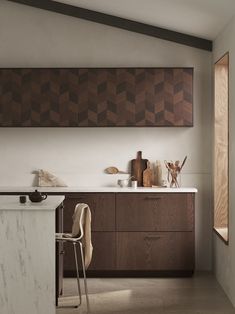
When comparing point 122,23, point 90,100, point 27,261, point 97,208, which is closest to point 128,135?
point 90,100

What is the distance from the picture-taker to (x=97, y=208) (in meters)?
6.46

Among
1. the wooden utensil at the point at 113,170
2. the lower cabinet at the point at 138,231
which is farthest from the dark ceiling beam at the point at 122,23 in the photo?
the lower cabinet at the point at 138,231

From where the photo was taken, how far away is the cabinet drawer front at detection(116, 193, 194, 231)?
6.46m

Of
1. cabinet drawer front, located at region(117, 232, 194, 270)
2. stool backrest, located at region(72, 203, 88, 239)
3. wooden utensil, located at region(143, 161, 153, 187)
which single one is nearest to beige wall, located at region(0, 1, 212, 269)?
wooden utensil, located at region(143, 161, 153, 187)

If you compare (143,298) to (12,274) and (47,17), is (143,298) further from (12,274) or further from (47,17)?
(47,17)

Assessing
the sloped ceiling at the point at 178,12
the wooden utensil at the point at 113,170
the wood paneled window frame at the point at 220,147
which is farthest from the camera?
the wooden utensil at the point at 113,170

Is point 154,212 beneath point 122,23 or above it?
beneath

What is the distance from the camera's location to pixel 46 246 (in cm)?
462

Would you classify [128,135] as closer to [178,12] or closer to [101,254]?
[101,254]

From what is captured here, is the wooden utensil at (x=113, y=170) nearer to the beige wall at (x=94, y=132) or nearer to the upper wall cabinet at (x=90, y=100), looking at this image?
the beige wall at (x=94, y=132)

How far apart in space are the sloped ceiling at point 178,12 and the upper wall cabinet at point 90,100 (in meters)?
0.62

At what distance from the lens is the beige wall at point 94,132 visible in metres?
6.88

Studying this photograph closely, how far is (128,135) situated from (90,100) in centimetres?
Result: 67

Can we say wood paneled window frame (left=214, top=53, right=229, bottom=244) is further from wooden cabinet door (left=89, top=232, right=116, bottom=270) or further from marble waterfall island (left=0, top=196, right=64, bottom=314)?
marble waterfall island (left=0, top=196, right=64, bottom=314)
